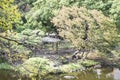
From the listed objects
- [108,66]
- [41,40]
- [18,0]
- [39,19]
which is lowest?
[108,66]

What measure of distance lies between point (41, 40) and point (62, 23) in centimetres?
263

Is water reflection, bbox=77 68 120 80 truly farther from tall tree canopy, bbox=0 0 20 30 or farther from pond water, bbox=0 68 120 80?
tall tree canopy, bbox=0 0 20 30

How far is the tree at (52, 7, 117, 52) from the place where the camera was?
2108cm

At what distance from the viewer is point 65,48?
26.5 meters

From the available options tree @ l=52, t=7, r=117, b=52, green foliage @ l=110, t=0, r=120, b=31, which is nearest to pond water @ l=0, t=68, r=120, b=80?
tree @ l=52, t=7, r=117, b=52

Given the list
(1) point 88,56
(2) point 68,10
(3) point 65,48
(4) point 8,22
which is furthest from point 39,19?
(4) point 8,22

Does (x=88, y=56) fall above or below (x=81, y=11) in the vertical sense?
below

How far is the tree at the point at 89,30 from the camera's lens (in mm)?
21078

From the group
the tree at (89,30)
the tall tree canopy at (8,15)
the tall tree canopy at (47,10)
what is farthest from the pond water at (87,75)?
the tall tree canopy at (8,15)

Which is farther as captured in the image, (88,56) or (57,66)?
(88,56)

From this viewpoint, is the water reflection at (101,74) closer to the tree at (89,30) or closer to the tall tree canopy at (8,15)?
the tree at (89,30)

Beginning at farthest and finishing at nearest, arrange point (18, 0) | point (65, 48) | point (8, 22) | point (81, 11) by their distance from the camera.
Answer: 1. point (18, 0)
2. point (65, 48)
3. point (81, 11)
4. point (8, 22)

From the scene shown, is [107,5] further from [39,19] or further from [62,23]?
[39,19]

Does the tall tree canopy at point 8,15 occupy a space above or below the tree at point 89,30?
above
